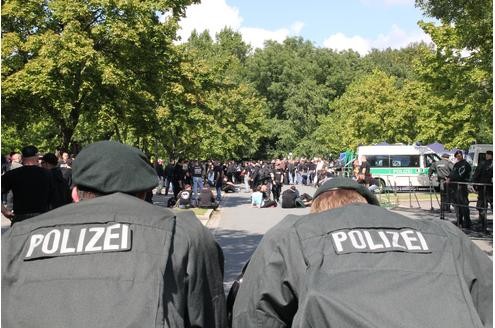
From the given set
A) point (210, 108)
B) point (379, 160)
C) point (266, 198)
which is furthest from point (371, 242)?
point (379, 160)

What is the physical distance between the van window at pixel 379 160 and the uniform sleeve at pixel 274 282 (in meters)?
33.7

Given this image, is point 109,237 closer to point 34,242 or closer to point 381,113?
point 34,242

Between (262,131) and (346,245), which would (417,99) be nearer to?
(262,131)

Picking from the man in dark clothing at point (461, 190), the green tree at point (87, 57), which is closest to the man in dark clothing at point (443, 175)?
the man in dark clothing at point (461, 190)

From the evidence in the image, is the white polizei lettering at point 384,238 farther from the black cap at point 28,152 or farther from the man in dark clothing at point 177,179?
the man in dark clothing at point 177,179

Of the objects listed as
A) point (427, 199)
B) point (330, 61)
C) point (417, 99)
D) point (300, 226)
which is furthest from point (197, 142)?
point (300, 226)

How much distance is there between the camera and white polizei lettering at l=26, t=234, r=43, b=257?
6.93ft

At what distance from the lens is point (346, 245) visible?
2162 millimetres

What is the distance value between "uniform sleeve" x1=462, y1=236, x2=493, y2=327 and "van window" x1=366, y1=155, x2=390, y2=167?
33.7 m

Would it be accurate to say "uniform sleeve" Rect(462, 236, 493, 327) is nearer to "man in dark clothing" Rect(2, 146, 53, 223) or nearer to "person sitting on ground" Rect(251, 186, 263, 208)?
"man in dark clothing" Rect(2, 146, 53, 223)

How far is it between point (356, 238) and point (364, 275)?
0.15 m

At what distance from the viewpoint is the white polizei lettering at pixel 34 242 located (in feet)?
6.93

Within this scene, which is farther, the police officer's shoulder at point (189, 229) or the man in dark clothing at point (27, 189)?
the man in dark clothing at point (27, 189)

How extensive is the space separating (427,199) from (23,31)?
54.2ft
